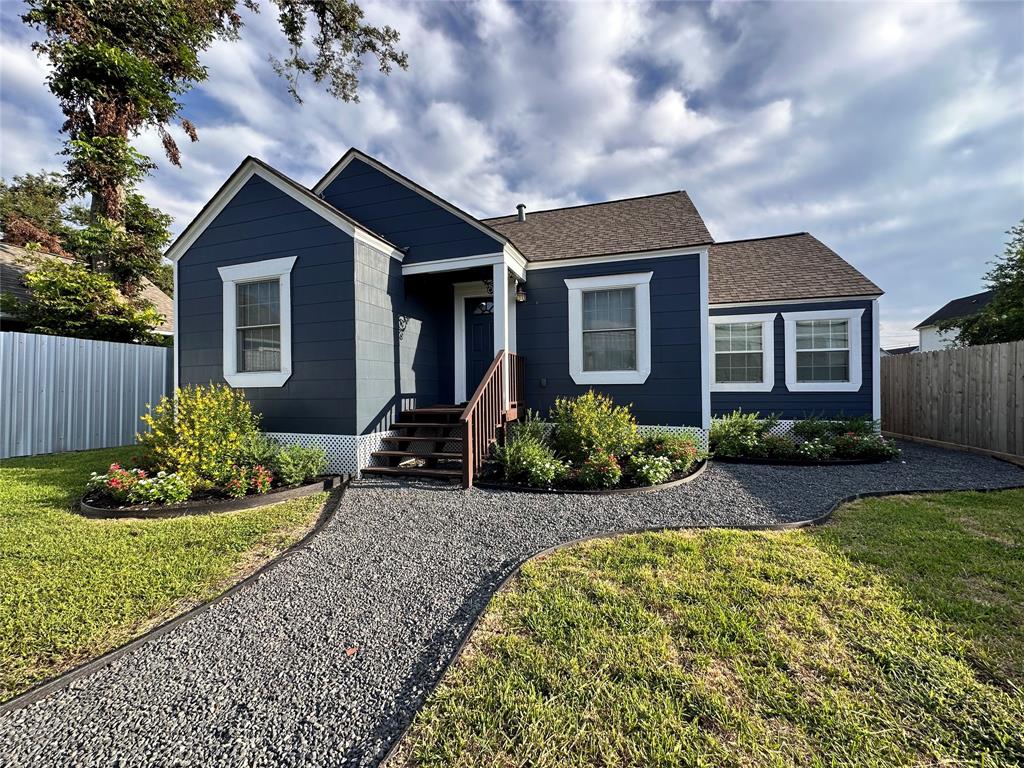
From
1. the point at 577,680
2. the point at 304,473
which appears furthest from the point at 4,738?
the point at 304,473

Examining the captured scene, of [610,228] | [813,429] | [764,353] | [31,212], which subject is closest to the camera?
[813,429]

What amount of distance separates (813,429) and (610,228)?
18.3 ft

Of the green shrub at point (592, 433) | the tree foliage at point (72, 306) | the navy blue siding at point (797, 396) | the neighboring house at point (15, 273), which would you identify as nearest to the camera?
the green shrub at point (592, 433)

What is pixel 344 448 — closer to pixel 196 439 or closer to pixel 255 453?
pixel 255 453

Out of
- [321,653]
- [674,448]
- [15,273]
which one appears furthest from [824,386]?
[15,273]

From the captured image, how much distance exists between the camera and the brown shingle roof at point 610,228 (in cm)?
707

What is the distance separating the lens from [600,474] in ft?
16.8

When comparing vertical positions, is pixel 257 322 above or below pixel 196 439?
above

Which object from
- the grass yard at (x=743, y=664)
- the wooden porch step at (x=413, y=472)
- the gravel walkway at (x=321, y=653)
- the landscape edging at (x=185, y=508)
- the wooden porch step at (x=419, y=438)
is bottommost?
the gravel walkway at (x=321, y=653)

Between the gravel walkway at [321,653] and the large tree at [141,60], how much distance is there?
851 centimetres

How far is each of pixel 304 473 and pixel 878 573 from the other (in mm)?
5882

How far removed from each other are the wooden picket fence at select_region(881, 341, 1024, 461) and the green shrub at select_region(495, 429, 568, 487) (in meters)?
7.91

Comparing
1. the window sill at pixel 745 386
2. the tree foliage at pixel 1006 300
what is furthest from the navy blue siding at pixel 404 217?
the tree foliage at pixel 1006 300

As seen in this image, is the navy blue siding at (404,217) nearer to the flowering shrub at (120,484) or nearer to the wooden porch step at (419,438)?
the wooden porch step at (419,438)
